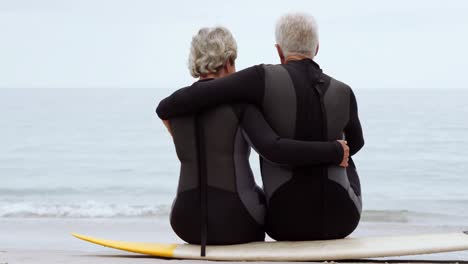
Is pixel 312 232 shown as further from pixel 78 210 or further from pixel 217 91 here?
pixel 78 210

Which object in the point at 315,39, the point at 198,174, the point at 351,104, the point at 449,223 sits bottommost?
the point at 449,223

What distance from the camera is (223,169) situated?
4.19 m

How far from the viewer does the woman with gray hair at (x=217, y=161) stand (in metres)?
4.15

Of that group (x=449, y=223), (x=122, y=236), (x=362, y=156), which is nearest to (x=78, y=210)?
(x=122, y=236)

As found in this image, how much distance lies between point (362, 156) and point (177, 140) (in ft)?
65.7

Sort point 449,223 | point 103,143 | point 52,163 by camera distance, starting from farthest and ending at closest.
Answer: point 103,143 → point 52,163 → point 449,223

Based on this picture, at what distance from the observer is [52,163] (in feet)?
74.6

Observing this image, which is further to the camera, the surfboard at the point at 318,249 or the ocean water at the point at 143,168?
the ocean water at the point at 143,168

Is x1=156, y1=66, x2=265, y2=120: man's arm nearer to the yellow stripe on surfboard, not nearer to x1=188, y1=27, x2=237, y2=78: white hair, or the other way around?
x1=188, y1=27, x2=237, y2=78: white hair

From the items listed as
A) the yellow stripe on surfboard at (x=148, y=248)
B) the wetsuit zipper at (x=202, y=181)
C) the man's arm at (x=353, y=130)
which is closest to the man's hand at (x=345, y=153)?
the man's arm at (x=353, y=130)

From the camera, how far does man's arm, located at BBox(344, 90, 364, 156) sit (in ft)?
13.9

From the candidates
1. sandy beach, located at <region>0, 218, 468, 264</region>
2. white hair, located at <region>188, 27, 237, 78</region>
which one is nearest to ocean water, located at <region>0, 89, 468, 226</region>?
sandy beach, located at <region>0, 218, 468, 264</region>

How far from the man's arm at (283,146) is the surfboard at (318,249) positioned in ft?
1.36

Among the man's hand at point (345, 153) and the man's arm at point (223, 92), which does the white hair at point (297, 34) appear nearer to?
the man's arm at point (223, 92)
